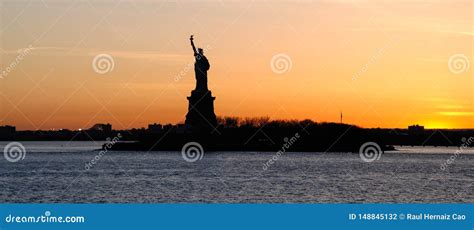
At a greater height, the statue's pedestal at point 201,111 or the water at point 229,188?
the statue's pedestal at point 201,111

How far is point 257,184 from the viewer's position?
135 feet

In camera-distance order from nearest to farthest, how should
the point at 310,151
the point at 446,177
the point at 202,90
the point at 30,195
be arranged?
the point at 30,195
the point at 446,177
the point at 202,90
the point at 310,151

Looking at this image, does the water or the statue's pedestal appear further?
the statue's pedestal

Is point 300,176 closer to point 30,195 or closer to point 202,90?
point 30,195

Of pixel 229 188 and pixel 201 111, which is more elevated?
pixel 201 111

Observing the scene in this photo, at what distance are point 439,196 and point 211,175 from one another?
53.5 ft

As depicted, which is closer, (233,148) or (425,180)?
(425,180)

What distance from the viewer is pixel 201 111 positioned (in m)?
80.5

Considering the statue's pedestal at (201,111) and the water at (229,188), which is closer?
the water at (229,188)

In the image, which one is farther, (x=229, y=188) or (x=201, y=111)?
(x=201, y=111)

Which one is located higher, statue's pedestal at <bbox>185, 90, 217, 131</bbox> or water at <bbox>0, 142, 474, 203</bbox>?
statue's pedestal at <bbox>185, 90, 217, 131</bbox>

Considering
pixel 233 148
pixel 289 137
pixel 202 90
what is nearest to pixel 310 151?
pixel 289 137

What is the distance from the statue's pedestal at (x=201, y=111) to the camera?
7925cm

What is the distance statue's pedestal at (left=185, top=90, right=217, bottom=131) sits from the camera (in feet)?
260
